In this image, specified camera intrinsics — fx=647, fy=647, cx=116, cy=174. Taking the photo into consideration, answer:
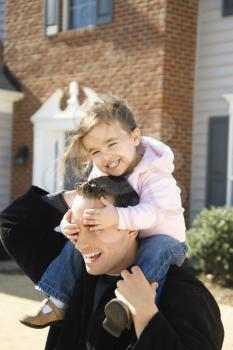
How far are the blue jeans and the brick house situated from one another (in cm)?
685

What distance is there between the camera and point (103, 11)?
1073 cm

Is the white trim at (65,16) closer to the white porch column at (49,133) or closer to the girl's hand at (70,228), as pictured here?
the white porch column at (49,133)

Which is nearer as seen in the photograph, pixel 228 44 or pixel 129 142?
pixel 129 142

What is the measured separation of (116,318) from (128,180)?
0.74 m

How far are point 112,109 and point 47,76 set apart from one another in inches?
368

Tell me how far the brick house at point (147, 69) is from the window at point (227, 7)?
15mm

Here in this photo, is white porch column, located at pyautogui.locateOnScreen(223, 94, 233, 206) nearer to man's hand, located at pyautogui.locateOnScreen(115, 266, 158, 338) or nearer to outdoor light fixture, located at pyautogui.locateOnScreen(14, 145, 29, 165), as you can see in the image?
outdoor light fixture, located at pyautogui.locateOnScreen(14, 145, 29, 165)

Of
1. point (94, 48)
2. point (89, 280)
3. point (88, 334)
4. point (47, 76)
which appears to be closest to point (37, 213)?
point (89, 280)

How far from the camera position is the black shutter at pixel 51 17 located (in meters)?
11.5

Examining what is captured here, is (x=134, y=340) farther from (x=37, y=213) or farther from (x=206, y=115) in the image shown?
(x=206, y=115)

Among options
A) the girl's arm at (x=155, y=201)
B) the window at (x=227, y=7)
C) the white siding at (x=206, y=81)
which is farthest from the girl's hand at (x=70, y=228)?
the window at (x=227, y=7)

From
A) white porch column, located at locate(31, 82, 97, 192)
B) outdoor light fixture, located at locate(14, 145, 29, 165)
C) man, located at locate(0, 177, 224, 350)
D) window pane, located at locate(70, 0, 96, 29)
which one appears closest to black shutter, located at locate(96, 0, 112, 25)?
window pane, located at locate(70, 0, 96, 29)

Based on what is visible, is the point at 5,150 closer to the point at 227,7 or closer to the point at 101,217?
the point at 227,7

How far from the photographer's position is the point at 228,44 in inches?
394
